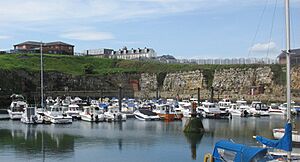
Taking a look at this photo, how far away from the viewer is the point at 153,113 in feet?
211

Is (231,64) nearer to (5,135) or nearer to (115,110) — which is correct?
(115,110)

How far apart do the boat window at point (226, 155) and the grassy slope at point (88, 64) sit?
8137 centimetres

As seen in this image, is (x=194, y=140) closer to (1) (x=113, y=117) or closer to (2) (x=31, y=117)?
(1) (x=113, y=117)

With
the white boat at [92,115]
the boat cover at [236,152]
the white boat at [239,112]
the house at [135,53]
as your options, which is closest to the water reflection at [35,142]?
the white boat at [92,115]

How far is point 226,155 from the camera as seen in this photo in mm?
21969

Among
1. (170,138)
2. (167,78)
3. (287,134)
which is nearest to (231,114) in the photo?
(170,138)

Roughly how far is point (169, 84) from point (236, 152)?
297ft

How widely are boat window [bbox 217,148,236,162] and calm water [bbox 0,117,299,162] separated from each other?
8.96 m

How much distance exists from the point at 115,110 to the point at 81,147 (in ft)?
88.7

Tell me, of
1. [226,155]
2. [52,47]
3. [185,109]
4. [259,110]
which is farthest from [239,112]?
[52,47]

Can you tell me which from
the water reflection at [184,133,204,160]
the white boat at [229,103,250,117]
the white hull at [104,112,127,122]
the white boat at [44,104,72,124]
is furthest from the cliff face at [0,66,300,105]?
the water reflection at [184,133,204,160]

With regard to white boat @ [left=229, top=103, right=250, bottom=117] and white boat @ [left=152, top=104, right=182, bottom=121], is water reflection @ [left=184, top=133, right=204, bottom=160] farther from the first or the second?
white boat @ [left=229, top=103, right=250, bottom=117]

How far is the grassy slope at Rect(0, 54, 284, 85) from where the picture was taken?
4257 inches

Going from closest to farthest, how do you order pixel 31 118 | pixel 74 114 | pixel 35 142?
pixel 35 142 → pixel 31 118 → pixel 74 114
